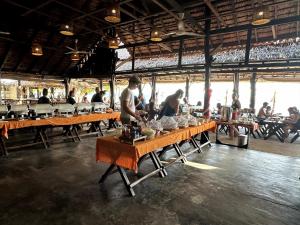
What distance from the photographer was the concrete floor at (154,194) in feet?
8.32

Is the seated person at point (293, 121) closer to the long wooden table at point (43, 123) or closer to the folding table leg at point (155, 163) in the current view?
the folding table leg at point (155, 163)

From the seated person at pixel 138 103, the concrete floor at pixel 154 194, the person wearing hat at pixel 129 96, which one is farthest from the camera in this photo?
the seated person at pixel 138 103

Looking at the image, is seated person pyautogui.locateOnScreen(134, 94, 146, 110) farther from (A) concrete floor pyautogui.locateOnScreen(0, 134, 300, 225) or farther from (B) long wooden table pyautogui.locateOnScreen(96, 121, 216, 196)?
(B) long wooden table pyautogui.locateOnScreen(96, 121, 216, 196)

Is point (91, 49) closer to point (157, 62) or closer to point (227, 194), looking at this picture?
point (157, 62)

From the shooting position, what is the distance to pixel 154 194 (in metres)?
3.12

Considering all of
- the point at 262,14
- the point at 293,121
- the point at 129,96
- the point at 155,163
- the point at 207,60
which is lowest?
the point at 155,163

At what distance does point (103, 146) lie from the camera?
3.12m

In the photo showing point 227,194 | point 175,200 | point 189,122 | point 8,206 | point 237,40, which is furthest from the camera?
point 237,40

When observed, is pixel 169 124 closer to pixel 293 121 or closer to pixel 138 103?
pixel 138 103

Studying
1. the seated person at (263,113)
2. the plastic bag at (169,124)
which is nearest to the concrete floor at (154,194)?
the plastic bag at (169,124)

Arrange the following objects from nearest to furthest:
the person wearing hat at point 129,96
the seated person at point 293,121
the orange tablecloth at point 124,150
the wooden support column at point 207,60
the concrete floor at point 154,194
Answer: the concrete floor at point 154,194 → the orange tablecloth at point 124,150 → the person wearing hat at point 129,96 → the wooden support column at point 207,60 → the seated person at point 293,121

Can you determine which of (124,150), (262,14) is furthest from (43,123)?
(262,14)

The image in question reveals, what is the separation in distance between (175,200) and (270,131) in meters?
6.57

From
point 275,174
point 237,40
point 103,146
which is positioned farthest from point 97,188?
point 237,40
